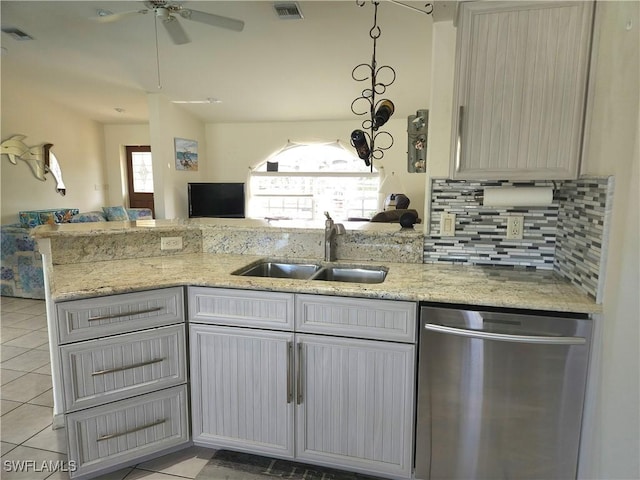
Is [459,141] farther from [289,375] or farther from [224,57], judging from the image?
[224,57]

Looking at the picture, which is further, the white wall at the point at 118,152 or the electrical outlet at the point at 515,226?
the white wall at the point at 118,152

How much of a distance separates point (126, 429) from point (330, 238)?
1.28 meters

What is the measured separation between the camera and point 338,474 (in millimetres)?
1771

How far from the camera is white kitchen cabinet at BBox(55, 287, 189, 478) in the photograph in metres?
1.59

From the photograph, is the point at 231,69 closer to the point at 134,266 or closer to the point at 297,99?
the point at 297,99

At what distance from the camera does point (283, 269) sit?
2.18 metres

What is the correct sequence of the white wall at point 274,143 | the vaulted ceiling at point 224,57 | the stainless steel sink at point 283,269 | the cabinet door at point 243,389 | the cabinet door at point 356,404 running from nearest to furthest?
the cabinet door at point 356,404 < the cabinet door at point 243,389 < the stainless steel sink at point 283,269 < the vaulted ceiling at point 224,57 < the white wall at point 274,143

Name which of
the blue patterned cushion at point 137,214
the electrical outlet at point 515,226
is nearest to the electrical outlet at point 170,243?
the electrical outlet at point 515,226

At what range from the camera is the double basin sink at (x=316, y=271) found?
6.61 feet

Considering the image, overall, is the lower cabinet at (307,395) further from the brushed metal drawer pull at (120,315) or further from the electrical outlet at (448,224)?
the electrical outlet at (448,224)

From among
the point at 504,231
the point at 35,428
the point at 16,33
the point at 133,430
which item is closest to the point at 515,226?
the point at 504,231

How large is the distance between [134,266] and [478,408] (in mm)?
1701

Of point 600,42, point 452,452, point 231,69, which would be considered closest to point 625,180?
point 600,42

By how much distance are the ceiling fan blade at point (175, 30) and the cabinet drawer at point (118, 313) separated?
102 inches
